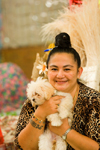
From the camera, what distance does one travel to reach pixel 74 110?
1.21 m

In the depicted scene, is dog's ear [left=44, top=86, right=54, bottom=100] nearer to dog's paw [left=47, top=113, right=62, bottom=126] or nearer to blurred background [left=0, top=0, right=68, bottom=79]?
dog's paw [left=47, top=113, right=62, bottom=126]

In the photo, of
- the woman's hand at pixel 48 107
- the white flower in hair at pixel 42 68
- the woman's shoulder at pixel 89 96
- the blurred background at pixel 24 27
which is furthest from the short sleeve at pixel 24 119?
the blurred background at pixel 24 27

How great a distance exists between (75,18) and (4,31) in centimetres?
319

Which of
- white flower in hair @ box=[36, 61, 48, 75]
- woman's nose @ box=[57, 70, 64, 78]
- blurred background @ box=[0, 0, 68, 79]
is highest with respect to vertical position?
blurred background @ box=[0, 0, 68, 79]

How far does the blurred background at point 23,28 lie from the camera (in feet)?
14.1

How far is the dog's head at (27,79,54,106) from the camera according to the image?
3.64 ft

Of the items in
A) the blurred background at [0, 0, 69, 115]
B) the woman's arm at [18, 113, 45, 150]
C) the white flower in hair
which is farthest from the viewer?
the blurred background at [0, 0, 69, 115]

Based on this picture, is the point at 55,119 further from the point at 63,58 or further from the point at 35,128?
the point at 63,58

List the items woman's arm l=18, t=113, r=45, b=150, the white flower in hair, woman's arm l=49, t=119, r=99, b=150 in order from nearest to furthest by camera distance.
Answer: woman's arm l=49, t=119, r=99, b=150
woman's arm l=18, t=113, r=45, b=150
the white flower in hair

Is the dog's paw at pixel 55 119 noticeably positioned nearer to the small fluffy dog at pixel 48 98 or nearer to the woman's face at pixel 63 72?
the small fluffy dog at pixel 48 98

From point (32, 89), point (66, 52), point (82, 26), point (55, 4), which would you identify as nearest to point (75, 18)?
point (82, 26)

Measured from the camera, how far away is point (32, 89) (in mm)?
1121

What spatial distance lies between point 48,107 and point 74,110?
182 mm

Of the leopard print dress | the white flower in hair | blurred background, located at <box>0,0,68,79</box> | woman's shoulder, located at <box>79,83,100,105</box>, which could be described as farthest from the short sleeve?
blurred background, located at <box>0,0,68,79</box>
